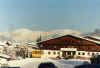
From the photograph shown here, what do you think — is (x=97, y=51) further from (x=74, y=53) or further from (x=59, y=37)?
(x=59, y=37)

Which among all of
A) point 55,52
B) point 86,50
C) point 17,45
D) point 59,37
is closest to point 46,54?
point 55,52

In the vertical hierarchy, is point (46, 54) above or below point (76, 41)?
below

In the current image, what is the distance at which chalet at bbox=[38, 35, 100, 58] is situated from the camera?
12039 mm

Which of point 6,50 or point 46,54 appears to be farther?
point 6,50

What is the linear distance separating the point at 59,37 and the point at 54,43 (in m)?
0.49

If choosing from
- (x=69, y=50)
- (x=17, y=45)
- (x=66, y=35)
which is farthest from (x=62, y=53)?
(x=17, y=45)

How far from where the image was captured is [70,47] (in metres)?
12.7

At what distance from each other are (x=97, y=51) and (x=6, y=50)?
709 centimetres

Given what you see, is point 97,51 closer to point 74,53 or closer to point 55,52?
point 74,53

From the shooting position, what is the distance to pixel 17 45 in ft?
50.8

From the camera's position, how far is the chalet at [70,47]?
39.5 ft

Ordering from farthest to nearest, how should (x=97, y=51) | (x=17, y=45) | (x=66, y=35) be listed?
1. (x=17, y=45)
2. (x=66, y=35)
3. (x=97, y=51)

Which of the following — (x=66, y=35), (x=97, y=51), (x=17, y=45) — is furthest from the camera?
(x=17, y=45)

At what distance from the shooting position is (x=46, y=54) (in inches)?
487
